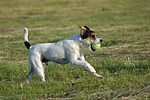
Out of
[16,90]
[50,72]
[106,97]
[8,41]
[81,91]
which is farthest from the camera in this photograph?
[8,41]

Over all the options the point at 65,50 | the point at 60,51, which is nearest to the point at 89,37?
the point at 65,50

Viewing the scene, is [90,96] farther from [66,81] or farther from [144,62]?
[144,62]

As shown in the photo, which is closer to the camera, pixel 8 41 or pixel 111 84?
Result: pixel 111 84

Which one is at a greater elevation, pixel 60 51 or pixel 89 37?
pixel 89 37

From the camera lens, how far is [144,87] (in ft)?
17.2

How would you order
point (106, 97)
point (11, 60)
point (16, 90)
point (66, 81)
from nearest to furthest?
point (106, 97)
point (16, 90)
point (66, 81)
point (11, 60)

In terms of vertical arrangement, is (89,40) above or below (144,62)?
above

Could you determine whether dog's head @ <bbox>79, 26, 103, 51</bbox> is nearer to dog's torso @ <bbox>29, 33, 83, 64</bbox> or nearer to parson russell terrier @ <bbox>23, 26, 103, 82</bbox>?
parson russell terrier @ <bbox>23, 26, 103, 82</bbox>

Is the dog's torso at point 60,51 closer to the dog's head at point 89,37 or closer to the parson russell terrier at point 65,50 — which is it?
the parson russell terrier at point 65,50

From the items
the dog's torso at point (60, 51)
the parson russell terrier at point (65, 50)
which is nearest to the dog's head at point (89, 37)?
the parson russell terrier at point (65, 50)

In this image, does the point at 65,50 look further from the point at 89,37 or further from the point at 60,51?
the point at 89,37

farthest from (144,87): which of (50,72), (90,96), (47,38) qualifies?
(47,38)

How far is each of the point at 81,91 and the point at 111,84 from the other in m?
0.72

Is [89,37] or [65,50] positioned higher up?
[89,37]
